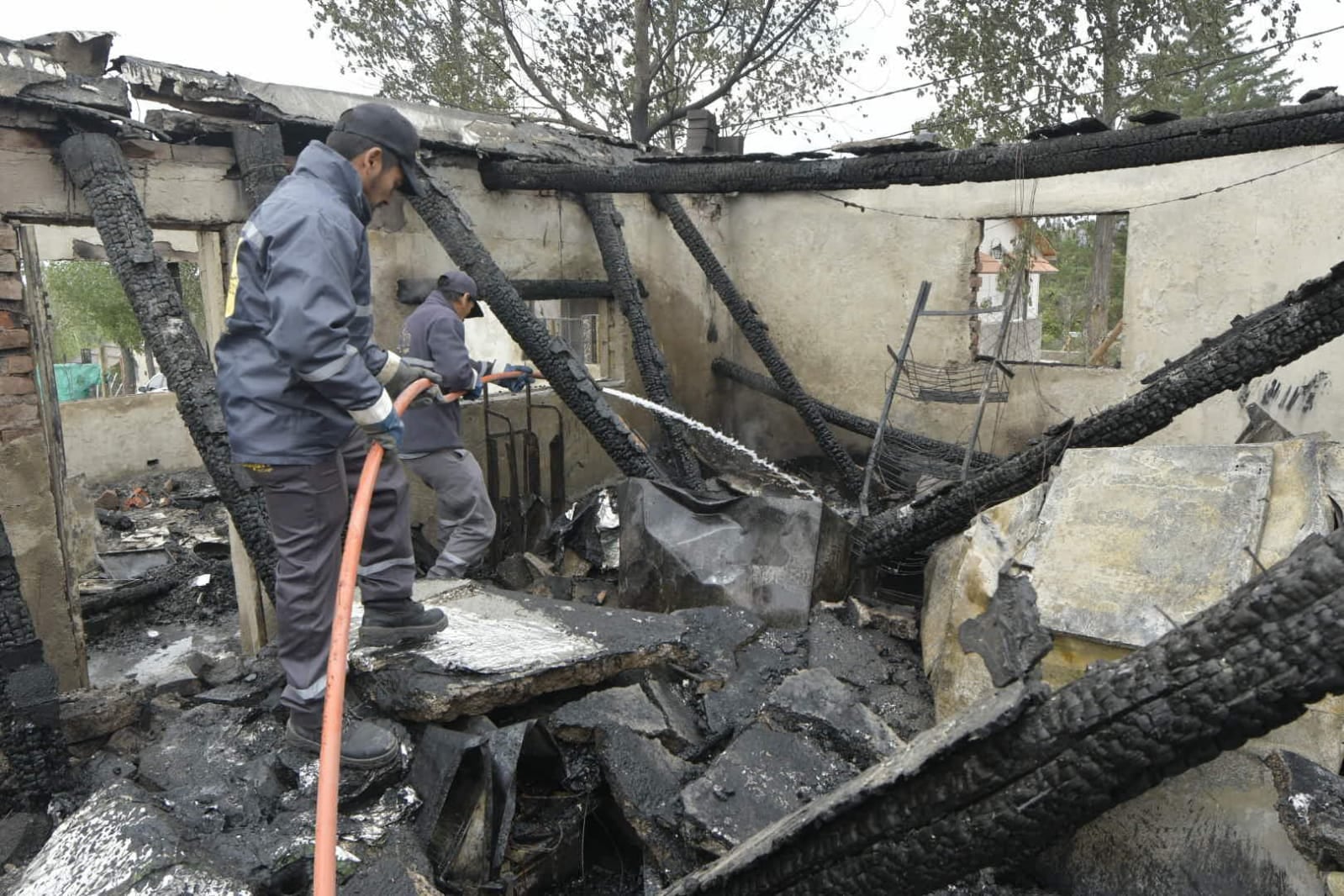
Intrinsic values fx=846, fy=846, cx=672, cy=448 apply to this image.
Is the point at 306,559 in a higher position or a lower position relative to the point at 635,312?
lower

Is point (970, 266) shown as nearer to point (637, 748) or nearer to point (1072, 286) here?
point (637, 748)

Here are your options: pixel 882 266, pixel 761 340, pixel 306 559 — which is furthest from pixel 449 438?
pixel 882 266

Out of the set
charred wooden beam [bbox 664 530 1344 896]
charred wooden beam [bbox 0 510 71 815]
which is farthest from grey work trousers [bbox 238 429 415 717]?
charred wooden beam [bbox 664 530 1344 896]

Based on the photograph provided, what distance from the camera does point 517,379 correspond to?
559cm

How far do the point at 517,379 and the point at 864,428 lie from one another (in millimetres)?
3575

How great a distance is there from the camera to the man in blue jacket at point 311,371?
7.55 ft

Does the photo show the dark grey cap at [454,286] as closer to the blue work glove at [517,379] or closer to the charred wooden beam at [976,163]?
the blue work glove at [517,379]

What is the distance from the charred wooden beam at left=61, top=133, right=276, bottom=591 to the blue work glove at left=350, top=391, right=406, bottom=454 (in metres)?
1.34

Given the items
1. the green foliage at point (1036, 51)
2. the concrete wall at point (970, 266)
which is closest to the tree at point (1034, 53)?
the green foliage at point (1036, 51)

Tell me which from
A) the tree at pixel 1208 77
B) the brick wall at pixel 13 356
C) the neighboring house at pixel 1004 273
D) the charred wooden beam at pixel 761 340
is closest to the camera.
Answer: the brick wall at pixel 13 356

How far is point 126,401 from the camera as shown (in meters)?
9.16

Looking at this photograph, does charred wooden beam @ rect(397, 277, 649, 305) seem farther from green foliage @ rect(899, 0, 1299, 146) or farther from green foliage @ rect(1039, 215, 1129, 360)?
green foliage @ rect(1039, 215, 1129, 360)

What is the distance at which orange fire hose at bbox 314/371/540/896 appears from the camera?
1771 millimetres

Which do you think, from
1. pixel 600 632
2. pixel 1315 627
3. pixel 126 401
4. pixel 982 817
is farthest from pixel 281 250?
pixel 126 401
